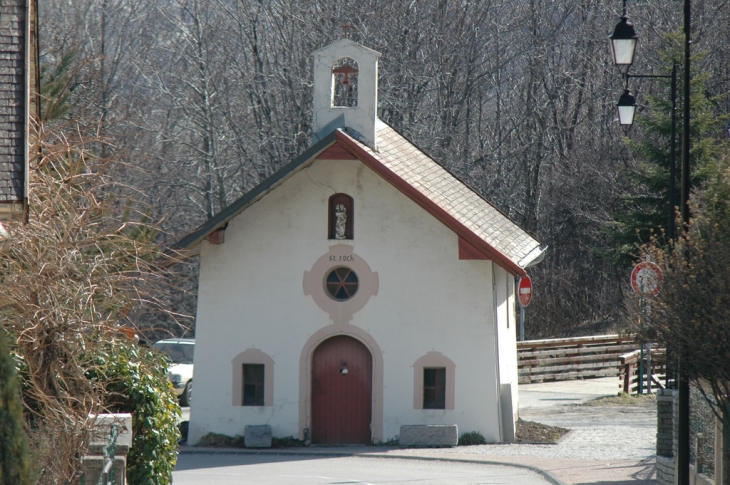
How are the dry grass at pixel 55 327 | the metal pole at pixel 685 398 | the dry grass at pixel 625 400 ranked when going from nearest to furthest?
the dry grass at pixel 55 327, the metal pole at pixel 685 398, the dry grass at pixel 625 400

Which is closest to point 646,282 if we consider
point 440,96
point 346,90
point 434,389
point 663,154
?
point 434,389

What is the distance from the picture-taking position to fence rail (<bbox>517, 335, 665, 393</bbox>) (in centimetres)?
3072

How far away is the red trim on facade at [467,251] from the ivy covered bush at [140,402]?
32.6ft

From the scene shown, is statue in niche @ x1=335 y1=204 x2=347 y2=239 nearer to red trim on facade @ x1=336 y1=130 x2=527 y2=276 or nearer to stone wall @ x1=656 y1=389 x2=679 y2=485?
red trim on facade @ x1=336 y1=130 x2=527 y2=276

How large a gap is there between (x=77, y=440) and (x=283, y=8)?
30896 mm

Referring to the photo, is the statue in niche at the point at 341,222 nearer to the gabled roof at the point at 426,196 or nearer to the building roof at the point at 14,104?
the gabled roof at the point at 426,196

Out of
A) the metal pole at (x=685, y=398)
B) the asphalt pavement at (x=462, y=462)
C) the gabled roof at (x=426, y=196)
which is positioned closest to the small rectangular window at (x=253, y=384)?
the asphalt pavement at (x=462, y=462)

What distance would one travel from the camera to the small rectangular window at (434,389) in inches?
829

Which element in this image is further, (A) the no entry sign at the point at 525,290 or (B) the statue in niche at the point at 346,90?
(B) the statue in niche at the point at 346,90

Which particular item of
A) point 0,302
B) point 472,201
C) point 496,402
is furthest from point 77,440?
point 472,201

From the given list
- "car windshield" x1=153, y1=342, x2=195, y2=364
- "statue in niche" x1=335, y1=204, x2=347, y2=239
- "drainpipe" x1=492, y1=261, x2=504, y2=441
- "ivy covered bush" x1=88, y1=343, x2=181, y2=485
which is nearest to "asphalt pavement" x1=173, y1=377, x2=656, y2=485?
"drainpipe" x1=492, y1=261, x2=504, y2=441

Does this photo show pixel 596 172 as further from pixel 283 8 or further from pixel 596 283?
pixel 283 8

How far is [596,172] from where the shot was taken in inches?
1590

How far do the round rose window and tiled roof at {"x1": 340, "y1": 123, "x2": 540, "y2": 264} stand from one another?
7.46ft
